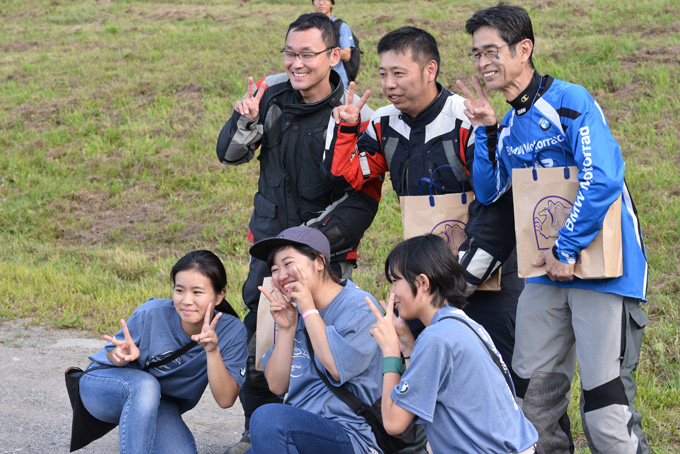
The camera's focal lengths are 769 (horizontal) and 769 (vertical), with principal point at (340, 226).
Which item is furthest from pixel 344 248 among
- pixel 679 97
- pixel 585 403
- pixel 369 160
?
pixel 679 97

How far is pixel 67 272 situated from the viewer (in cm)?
793

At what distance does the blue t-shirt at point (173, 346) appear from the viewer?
13.0 feet

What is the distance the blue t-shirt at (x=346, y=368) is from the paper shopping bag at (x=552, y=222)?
0.78 m

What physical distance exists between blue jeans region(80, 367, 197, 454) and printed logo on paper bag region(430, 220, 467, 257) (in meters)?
1.62

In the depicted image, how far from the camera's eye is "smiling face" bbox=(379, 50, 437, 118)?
12.8 ft

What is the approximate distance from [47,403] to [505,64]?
3.73m

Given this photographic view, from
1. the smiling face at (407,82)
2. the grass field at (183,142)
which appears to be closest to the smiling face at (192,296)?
the smiling face at (407,82)

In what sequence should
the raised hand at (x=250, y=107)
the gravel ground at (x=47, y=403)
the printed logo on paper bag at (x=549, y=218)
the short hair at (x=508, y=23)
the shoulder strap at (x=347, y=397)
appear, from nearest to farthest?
the shoulder strap at (x=347, y=397) → the printed logo on paper bag at (x=549, y=218) → the short hair at (x=508, y=23) → the raised hand at (x=250, y=107) → the gravel ground at (x=47, y=403)

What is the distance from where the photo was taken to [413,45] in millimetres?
3930

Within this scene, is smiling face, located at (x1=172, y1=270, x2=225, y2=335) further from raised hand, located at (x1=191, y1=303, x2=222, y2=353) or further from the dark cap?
the dark cap

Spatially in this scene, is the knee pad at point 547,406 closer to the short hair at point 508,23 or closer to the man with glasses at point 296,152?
the man with glasses at point 296,152

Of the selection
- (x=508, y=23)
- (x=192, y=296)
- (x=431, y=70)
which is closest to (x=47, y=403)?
(x=192, y=296)

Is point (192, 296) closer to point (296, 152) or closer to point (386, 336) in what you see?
point (296, 152)

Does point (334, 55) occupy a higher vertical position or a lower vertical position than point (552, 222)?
higher
